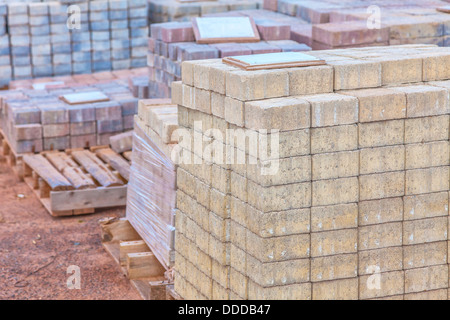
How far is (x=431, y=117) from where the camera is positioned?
6480 millimetres

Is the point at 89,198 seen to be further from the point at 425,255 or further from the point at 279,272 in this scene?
the point at 425,255

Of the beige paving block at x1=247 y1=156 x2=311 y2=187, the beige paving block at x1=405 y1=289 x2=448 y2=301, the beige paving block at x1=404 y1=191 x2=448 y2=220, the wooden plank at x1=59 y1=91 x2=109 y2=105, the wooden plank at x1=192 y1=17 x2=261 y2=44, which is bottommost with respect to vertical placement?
the beige paving block at x1=405 y1=289 x2=448 y2=301

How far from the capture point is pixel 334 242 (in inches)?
250

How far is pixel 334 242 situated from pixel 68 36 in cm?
1095

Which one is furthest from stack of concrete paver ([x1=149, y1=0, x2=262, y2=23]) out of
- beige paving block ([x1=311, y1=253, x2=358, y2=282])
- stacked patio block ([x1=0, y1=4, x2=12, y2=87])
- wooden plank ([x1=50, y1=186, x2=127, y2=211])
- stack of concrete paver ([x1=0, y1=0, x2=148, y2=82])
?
beige paving block ([x1=311, y1=253, x2=358, y2=282])

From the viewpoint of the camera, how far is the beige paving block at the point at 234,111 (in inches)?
244

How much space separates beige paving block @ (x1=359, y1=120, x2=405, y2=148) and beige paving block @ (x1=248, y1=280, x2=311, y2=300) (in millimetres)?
1174

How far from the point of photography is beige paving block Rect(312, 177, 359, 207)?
20.3 ft

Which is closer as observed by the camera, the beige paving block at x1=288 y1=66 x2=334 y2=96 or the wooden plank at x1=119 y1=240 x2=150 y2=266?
the beige paving block at x1=288 y1=66 x2=334 y2=96

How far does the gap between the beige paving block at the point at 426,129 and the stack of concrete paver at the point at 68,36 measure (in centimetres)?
1069

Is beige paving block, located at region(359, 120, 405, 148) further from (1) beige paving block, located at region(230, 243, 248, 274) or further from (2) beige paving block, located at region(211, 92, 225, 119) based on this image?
(1) beige paving block, located at region(230, 243, 248, 274)

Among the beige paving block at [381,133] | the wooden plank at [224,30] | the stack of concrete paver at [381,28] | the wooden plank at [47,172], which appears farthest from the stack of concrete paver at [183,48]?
the beige paving block at [381,133]

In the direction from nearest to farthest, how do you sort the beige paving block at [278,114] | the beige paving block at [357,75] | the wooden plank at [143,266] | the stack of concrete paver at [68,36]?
the beige paving block at [278,114]
the beige paving block at [357,75]
the wooden plank at [143,266]
the stack of concrete paver at [68,36]

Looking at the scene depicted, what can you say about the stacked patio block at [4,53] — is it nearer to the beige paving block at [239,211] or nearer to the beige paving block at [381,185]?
the beige paving block at [239,211]
